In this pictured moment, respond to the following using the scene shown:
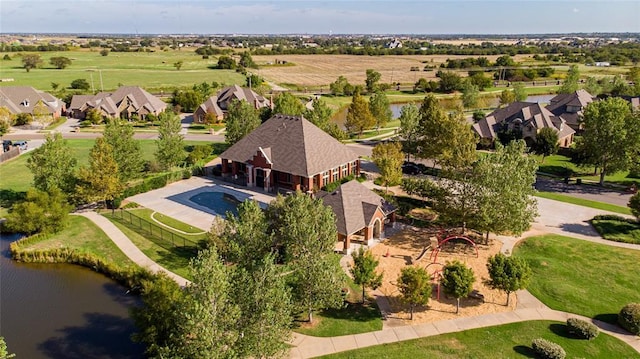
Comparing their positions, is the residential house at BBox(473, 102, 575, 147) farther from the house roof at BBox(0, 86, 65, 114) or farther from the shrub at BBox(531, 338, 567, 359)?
the house roof at BBox(0, 86, 65, 114)

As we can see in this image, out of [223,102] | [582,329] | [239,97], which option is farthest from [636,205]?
[223,102]

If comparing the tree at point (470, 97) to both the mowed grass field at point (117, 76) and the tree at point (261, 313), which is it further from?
the tree at point (261, 313)

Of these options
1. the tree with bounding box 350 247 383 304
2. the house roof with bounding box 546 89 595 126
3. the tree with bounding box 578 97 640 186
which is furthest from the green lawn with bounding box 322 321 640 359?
the house roof with bounding box 546 89 595 126

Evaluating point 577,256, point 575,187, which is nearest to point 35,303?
point 577,256

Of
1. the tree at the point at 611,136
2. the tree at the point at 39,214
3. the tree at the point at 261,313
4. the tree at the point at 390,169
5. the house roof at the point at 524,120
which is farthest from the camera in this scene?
the house roof at the point at 524,120

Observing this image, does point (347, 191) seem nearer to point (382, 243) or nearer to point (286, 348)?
point (382, 243)

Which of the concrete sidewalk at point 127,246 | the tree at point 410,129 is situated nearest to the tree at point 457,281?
the concrete sidewalk at point 127,246
